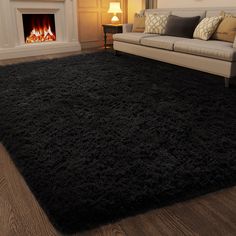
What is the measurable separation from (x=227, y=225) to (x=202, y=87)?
197 cm

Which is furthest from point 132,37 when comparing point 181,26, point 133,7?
point 133,7

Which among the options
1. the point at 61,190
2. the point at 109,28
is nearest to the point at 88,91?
the point at 61,190

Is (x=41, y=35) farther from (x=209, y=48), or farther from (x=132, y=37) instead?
(x=209, y=48)

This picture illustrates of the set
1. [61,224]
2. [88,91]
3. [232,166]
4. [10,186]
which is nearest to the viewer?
[61,224]

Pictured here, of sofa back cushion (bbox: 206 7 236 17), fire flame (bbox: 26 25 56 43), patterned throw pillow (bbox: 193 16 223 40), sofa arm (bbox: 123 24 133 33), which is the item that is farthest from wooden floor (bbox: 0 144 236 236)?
fire flame (bbox: 26 25 56 43)

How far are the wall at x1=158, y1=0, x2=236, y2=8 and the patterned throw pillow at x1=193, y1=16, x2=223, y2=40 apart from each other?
24.6 inches

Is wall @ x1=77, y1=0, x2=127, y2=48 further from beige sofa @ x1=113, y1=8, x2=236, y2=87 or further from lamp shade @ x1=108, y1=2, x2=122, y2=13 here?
beige sofa @ x1=113, y1=8, x2=236, y2=87

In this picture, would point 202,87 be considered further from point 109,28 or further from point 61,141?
point 109,28

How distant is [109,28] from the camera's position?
5.45 m

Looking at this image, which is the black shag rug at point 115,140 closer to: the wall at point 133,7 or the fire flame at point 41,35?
the fire flame at point 41,35

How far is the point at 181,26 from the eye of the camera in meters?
3.97

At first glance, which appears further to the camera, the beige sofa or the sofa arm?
the sofa arm

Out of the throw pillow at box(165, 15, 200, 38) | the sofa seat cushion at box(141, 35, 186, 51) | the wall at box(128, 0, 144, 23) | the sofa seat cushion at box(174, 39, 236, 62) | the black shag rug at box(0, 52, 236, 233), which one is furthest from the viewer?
the wall at box(128, 0, 144, 23)

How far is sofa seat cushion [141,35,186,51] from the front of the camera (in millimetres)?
3684
